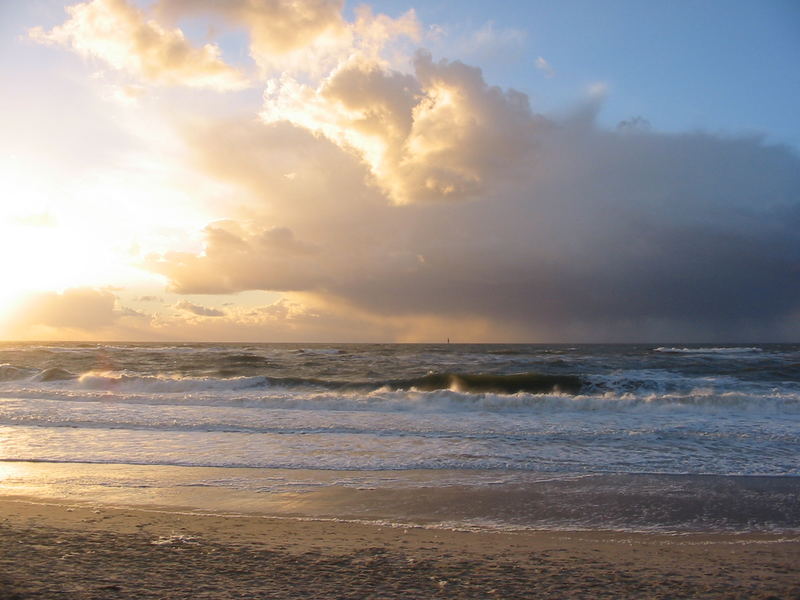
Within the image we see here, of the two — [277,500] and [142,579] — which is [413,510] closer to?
[277,500]

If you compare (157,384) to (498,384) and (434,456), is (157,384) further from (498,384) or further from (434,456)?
(434,456)

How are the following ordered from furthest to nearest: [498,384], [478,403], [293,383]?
[498,384], [293,383], [478,403]

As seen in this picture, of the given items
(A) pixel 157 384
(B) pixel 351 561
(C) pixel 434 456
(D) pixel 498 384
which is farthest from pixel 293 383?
(B) pixel 351 561

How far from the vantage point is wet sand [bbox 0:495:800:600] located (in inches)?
173

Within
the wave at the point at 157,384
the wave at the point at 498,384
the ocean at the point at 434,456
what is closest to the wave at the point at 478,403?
the ocean at the point at 434,456

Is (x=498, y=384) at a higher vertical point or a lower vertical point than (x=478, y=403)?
lower

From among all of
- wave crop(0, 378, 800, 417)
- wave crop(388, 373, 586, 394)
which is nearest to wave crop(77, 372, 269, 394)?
wave crop(0, 378, 800, 417)

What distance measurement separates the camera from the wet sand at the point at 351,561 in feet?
14.4

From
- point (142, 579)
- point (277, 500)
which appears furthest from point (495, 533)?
point (142, 579)

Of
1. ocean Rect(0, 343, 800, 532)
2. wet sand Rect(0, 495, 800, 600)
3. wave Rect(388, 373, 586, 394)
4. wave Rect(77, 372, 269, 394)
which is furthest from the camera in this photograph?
wave Rect(388, 373, 586, 394)

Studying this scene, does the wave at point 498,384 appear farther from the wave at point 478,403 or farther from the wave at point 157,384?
the wave at point 157,384

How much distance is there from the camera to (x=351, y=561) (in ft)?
16.7

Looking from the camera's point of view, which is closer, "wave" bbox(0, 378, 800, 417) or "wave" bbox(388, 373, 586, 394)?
"wave" bbox(0, 378, 800, 417)

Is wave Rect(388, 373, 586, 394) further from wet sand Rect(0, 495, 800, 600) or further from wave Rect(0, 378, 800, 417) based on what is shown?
wet sand Rect(0, 495, 800, 600)
